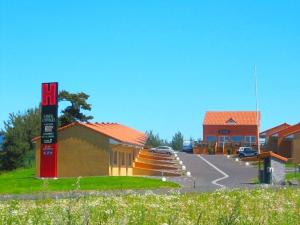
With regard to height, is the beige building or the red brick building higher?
the red brick building

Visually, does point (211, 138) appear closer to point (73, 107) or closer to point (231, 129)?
point (231, 129)

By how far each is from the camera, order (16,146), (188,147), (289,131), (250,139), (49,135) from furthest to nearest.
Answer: (188,147) < (250,139) < (289,131) < (16,146) < (49,135)

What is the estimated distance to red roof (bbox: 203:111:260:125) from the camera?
9250 cm

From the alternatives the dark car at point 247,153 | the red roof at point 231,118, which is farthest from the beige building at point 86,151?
the red roof at point 231,118

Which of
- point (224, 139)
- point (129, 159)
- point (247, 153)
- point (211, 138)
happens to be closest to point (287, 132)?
point (247, 153)

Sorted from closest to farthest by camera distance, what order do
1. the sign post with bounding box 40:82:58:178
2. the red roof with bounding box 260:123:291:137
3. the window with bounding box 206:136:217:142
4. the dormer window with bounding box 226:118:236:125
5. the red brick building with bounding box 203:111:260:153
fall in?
the sign post with bounding box 40:82:58:178 < the red roof with bounding box 260:123:291:137 < the red brick building with bounding box 203:111:260:153 < the dormer window with bounding box 226:118:236:125 < the window with bounding box 206:136:217:142

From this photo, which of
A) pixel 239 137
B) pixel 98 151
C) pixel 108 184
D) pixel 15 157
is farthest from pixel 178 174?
pixel 239 137

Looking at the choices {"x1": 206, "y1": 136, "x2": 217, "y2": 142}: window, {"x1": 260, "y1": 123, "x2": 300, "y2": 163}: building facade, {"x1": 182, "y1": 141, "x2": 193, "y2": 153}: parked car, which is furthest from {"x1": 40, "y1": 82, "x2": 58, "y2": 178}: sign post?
{"x1": 206, "y1": 136, "x2": 217, "y2": 142}: window

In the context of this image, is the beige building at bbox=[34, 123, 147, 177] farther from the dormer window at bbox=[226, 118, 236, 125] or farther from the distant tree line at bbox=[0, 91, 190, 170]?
the dormer window at bbox=[226, 118, 236, 125]

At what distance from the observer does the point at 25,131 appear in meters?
64.6

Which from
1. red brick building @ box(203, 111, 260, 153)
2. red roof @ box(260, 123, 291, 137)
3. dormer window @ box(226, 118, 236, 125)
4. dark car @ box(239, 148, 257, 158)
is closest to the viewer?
dark car @ box(239, 148, 257, 158)

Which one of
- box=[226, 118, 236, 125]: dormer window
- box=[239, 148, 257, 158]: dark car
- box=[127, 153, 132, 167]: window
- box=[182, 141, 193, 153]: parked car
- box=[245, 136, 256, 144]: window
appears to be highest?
box=[226, 118, 236, 125]: dormer window

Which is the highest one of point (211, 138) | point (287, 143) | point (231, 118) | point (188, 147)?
point (231, 118)

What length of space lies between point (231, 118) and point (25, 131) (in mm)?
38045
